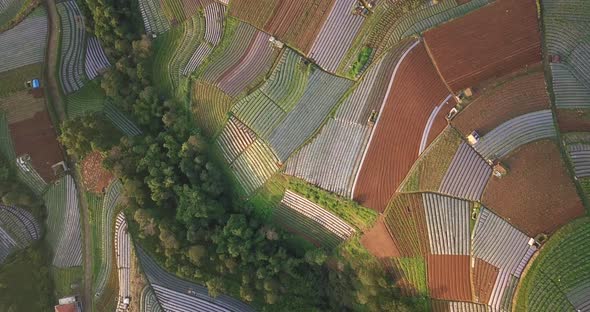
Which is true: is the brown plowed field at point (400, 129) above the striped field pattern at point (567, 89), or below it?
below

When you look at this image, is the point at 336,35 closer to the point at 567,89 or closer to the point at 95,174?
the point at 567,89

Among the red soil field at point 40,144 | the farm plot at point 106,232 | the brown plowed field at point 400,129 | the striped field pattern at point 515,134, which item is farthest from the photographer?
the red soil field at point 40,144

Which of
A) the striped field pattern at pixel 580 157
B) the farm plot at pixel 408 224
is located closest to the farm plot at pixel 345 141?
the farm plot at pixel 408 224

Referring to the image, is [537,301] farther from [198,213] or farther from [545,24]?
[198,213]

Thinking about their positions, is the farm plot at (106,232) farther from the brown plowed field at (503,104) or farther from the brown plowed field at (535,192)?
the brown plowed field at (535,192)

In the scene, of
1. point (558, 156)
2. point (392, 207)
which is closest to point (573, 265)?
point (558, 156)

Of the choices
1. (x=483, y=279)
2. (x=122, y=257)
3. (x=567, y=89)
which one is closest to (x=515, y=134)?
(x=567, y=89)
